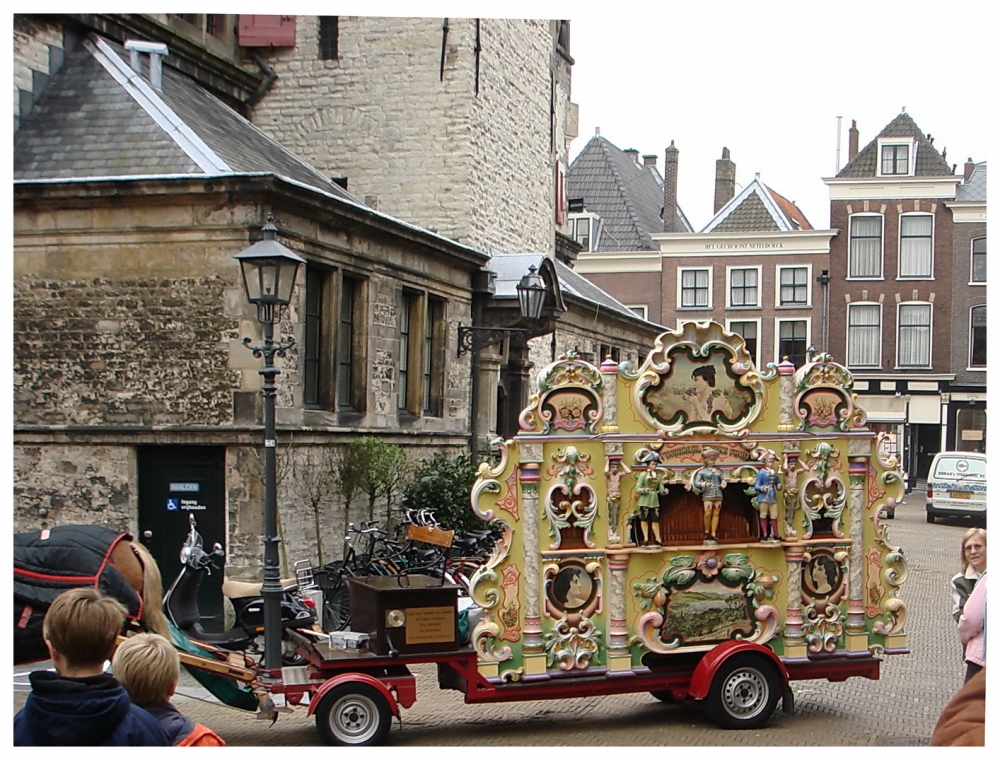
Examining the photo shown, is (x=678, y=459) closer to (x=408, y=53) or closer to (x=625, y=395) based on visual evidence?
(x=625, y=395)

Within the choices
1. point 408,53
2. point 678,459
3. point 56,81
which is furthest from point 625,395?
point 408,53

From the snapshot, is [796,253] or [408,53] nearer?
[408,53]

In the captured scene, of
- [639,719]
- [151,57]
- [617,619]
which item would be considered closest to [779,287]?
[151,57]

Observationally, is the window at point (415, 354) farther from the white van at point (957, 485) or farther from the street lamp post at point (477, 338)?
the white van at point (957, 485)

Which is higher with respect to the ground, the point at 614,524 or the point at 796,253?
the point at 796,253

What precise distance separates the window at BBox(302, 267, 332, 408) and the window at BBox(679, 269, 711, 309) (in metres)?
28.3

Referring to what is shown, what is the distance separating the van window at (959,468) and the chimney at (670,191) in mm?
20478

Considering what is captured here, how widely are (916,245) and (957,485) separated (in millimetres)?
15166

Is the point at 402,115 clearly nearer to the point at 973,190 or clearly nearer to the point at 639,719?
the point at 639,719

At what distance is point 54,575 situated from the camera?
8.08 metres

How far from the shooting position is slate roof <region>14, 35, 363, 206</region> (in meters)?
14.3

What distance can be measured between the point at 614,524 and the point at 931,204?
3433 centimetres

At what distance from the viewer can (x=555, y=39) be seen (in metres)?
25.4

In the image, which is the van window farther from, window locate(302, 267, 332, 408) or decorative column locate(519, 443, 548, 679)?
decorative column locate(519, 443, 548, 679)
